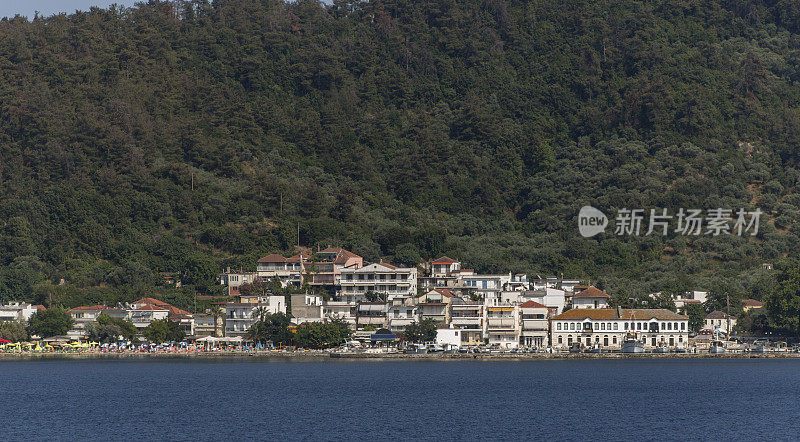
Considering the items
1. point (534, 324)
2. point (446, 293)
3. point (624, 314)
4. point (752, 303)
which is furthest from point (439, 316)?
point (752, 303)

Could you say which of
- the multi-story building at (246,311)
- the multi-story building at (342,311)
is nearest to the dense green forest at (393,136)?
the multi-story building at (246,311)

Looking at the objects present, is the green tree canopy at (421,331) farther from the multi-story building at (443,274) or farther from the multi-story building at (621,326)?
the multi-story building at (621,326)

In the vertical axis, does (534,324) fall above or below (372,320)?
below

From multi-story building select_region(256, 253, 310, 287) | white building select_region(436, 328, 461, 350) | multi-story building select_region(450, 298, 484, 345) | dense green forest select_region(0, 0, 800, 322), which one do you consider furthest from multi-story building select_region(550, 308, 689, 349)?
multi-story building select_region(256, 253, 310, 287)

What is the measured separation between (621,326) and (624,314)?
1.05 metres

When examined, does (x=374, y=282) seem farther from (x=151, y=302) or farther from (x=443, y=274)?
(x=151, y=302)

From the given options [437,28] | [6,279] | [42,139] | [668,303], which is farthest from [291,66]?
[668,303]

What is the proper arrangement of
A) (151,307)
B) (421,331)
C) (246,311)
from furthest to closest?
(151,307), (246,311), (421,331)

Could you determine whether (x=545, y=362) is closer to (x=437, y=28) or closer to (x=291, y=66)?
(x=291, y=66)

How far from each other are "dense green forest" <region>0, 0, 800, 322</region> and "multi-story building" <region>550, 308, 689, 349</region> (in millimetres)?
5934

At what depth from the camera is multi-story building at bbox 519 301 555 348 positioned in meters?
95.2

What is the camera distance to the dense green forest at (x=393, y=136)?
11706 cm

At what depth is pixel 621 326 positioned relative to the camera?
93.7 metres

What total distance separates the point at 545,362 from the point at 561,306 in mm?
11680
